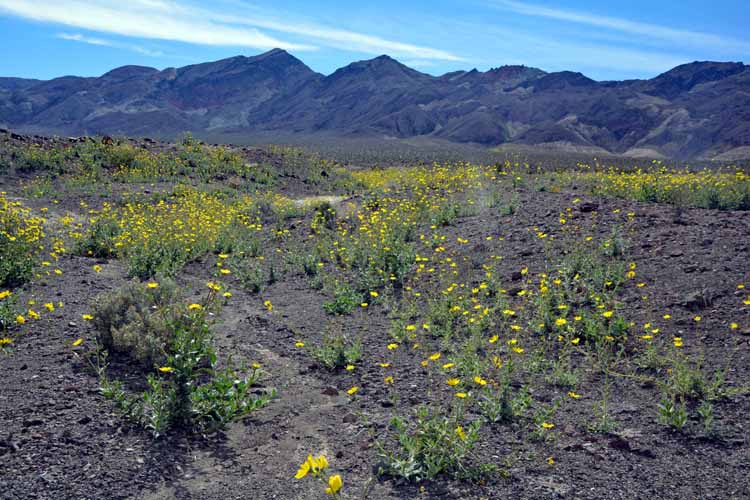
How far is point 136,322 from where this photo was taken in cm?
495

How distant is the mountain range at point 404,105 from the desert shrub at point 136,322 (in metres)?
71.4

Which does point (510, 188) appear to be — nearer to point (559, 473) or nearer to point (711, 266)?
point (711, 266)

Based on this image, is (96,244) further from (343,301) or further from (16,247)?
(343,301)

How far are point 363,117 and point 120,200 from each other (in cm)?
10661

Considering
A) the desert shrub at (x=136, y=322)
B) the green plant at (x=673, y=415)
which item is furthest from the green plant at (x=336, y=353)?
the green plant at (x=673, y=415)

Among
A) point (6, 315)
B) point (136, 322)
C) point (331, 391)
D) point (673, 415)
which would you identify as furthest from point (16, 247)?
point (673, 415)

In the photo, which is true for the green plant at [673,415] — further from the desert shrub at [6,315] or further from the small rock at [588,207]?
the desert shrub at [6,315]

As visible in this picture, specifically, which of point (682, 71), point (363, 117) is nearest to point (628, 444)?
point (363, 117)

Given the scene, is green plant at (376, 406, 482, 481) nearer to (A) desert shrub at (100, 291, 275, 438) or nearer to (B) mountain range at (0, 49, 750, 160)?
(A) desert shrub at (100, 291, 275, 438)

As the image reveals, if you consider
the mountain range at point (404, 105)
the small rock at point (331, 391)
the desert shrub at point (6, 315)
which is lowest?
the small rock at point (331, 391)

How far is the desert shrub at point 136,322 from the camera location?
477 centimetres

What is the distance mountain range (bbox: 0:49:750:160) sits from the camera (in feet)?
277

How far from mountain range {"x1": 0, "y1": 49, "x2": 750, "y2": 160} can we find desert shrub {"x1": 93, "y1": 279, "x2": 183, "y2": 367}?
2811 inches

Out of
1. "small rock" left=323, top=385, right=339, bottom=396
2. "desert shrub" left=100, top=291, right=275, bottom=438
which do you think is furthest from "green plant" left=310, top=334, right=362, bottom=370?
"desert shrub" left=100, top=291, right=275, bottom=438
